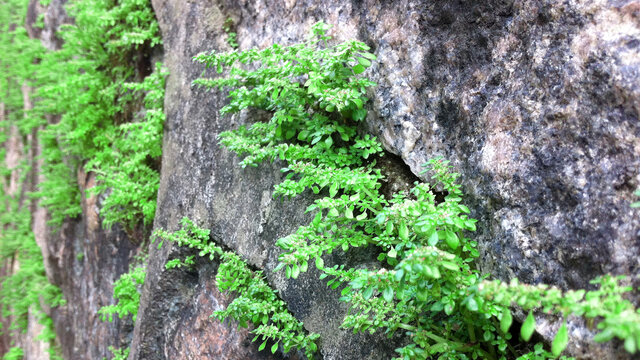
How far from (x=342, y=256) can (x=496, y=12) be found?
152cm

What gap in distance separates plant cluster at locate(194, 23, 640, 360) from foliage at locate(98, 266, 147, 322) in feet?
6.97

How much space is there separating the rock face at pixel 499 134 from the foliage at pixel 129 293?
1162 millimetres

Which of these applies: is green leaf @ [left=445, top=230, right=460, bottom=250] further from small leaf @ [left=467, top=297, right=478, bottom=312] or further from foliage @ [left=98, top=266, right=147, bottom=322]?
foliage @ [left=98, top=266, right=147, bottom=322]

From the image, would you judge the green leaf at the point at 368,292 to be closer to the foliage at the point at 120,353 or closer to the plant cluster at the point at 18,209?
the foliage at the point at 120,353

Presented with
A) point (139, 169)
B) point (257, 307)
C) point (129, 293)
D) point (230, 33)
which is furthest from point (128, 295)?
point (230, 33)

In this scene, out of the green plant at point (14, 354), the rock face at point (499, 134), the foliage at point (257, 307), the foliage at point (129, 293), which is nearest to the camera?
the rock face at point (499, 134)

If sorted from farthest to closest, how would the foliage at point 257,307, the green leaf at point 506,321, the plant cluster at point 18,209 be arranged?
the plant cluster at point 18,209 → the foliage at point 257,307 → the green leaf at point 506,321

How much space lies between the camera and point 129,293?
4520 mm

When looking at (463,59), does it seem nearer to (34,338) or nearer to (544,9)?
(544,9)

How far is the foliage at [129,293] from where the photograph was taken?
14.6 ft

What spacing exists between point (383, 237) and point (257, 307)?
95cm

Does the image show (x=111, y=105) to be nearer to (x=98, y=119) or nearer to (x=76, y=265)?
(x=98, y=119)

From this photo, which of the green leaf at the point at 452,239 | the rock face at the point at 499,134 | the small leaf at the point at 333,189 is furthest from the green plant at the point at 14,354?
the green leaf at the point at 452,239

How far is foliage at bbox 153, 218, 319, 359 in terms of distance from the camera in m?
2.62
